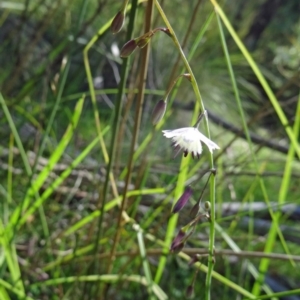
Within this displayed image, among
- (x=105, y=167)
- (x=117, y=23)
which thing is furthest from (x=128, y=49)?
(x=105, y=167)

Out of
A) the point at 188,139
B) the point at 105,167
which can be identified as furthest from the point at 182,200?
the point at 105,167

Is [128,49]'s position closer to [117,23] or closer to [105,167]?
[117,23]

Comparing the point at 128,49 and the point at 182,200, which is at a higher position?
the point at 128,49

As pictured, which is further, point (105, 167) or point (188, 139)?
point (105, 167)

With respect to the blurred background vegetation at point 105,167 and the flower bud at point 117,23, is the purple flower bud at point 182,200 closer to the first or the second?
the blurred background vegetation at point 105,167

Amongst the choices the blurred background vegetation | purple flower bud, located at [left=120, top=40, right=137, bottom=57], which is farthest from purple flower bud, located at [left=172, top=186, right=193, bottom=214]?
purple flower bud, located at [left=120, top=40, right=137, bottom=57]

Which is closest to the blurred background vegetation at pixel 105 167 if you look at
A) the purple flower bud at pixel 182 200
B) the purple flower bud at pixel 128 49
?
the purple flower bud at pixel 182 200

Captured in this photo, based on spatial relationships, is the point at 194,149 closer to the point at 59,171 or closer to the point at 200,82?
the point at 59,171

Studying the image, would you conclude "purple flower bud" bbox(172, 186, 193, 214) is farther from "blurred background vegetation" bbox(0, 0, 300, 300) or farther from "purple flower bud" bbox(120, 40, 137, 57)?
"purple flower bud" bbox(120, 40, 137, 57)
